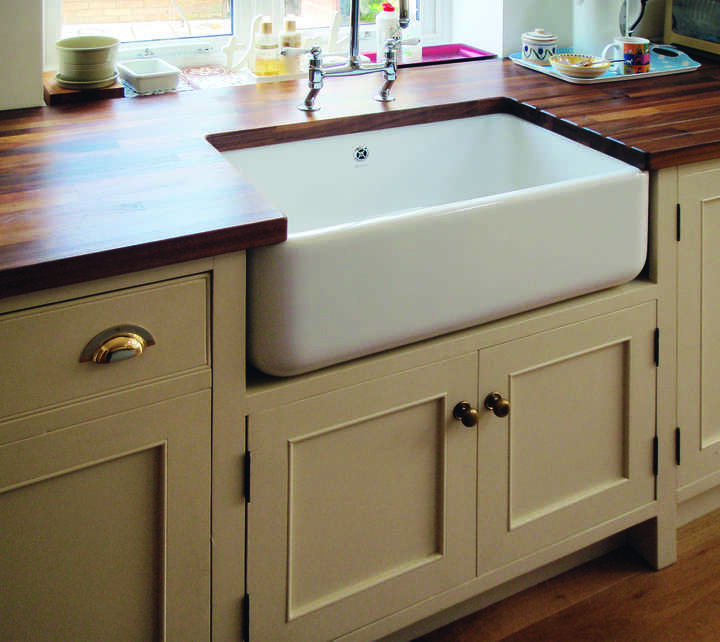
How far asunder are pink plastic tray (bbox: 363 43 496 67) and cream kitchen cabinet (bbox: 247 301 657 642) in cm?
92

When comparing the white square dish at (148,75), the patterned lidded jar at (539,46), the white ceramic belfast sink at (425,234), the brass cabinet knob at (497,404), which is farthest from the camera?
the patterned lidded jar at (539,46)

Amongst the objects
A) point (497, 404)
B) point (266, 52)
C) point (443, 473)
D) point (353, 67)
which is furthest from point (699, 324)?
point (266, 52)

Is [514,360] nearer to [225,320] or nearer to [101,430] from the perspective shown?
[225,320]

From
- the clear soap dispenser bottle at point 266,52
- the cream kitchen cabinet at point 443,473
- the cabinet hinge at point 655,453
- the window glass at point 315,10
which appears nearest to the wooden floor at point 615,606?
the cream kitchen cabinet at point 443,473

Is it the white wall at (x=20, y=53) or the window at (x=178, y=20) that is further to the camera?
the window at (x=178, y=20)

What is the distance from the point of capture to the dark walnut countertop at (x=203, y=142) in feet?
4.02

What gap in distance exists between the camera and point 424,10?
8.11 ft

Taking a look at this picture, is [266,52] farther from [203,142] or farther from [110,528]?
[110,528]

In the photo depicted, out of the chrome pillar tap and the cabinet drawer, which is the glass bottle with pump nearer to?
the chrome pillar tap

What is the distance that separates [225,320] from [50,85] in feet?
2.90

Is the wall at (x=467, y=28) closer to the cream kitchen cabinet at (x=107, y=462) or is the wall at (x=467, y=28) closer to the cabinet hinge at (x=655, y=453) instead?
the cream kitchen cabinet at (x=107, y=462)

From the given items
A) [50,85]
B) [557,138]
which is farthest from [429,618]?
[50,85]

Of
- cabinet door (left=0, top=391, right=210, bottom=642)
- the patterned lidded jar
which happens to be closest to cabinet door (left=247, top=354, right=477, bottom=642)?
cabinet door (left=0, top=391, right=210, bottom=642)

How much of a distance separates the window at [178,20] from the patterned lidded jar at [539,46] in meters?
0.40
